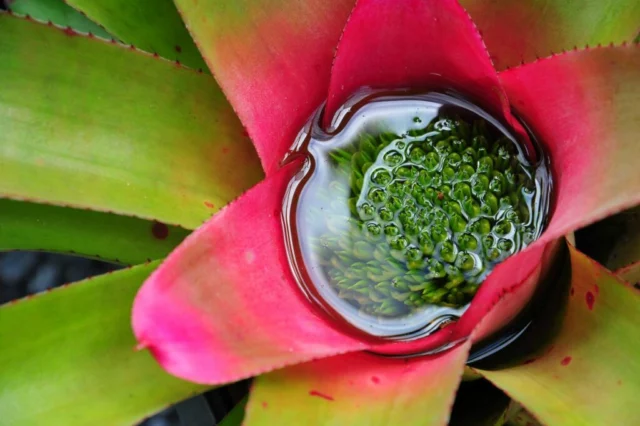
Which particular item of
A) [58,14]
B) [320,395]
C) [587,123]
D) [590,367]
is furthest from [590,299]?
[58,14]

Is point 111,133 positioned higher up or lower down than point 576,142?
lower down

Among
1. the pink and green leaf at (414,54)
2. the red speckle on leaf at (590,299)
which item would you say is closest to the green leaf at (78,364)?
the pink and green leaf at (414,54)

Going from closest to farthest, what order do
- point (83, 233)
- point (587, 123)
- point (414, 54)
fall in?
point (587, 123), point (414, 54), point (83, 233)

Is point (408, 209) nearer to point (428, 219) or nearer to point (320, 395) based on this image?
point (428, 219)

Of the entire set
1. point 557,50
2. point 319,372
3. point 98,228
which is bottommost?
point 98,228

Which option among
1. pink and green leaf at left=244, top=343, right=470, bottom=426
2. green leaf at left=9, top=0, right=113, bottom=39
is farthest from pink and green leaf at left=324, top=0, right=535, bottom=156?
green leaf at left=9, top=0, right=113, bottom=39

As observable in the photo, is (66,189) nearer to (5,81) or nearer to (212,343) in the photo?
(5,81)

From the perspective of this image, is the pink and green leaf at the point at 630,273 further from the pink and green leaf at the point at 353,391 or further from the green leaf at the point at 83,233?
the green leaf at the point at 83,233

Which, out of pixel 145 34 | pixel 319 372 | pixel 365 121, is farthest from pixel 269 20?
pixel 319 372

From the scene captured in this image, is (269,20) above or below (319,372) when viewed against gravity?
above
